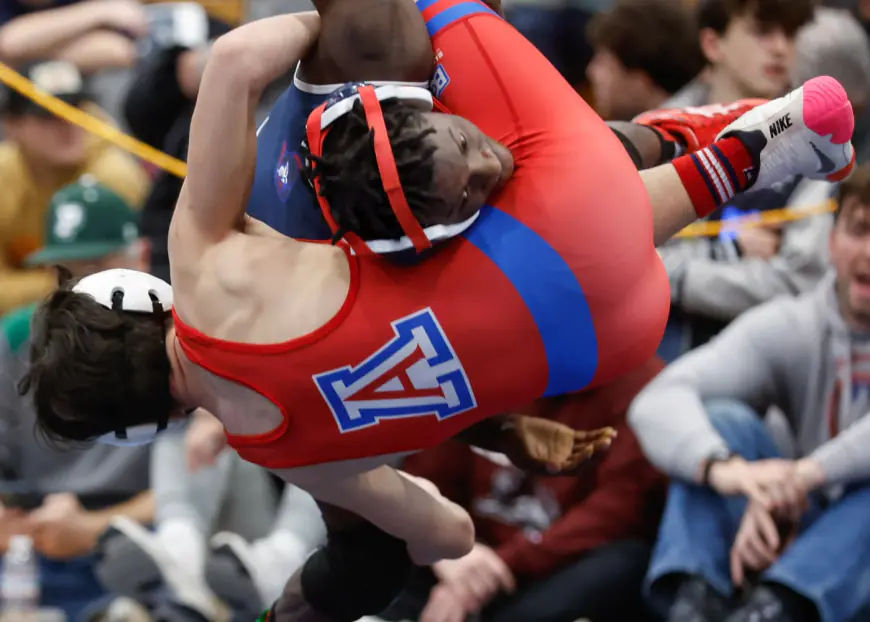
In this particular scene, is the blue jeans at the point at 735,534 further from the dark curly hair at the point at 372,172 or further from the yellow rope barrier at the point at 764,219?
the dark curly hair at the point at 372,172

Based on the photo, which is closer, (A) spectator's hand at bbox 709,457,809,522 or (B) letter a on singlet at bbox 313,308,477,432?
(B) letter a on singlet at bbox 313,308,477,432

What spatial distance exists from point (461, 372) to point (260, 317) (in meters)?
0.26

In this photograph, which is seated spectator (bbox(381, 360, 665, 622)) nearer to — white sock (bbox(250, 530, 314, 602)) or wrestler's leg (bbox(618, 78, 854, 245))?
white sock (bbox(250, 530, 314, 602))

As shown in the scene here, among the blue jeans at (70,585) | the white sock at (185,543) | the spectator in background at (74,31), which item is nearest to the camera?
the white sock at (185,543)

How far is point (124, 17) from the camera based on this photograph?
4.53 m

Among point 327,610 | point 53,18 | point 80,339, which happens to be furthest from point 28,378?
point 53,18

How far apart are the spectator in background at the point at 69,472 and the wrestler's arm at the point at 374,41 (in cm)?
179

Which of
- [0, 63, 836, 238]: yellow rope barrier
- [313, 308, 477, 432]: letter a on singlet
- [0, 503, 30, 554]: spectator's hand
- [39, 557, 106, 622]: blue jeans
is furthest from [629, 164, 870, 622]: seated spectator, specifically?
[0, 503, 30, 554]: spectator's hand

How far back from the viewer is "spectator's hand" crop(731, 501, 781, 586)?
2.72 meters

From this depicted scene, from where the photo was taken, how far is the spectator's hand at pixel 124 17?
4512 millimetres

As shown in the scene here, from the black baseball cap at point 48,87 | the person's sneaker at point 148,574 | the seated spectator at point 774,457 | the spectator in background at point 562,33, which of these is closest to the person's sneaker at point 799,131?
the seated spectator at point 774,457

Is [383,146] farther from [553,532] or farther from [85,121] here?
[85,121]

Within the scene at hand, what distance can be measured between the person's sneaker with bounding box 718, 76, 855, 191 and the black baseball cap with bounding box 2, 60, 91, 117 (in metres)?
2.68

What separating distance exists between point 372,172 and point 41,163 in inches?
108
